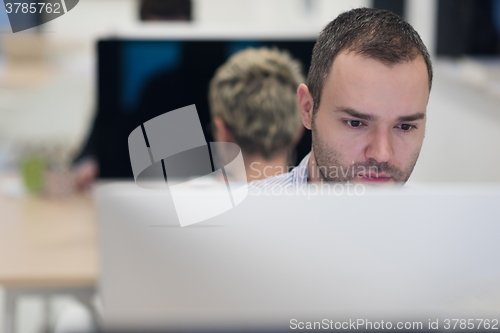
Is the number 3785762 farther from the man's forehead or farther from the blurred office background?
the man's forehead

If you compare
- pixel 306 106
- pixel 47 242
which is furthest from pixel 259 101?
pixel 47 242

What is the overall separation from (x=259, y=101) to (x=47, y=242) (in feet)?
2.04

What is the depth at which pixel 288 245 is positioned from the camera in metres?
0.34

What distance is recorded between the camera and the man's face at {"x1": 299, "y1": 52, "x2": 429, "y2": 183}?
13.0 inches

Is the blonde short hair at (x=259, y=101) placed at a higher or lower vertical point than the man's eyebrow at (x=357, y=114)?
lower

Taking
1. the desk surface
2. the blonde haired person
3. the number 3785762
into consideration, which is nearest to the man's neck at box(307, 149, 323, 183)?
the blonde haired person

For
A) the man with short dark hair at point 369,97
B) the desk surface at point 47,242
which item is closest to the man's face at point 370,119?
the man with short dark hair at point 369,97

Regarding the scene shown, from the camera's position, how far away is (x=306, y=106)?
1.19ft

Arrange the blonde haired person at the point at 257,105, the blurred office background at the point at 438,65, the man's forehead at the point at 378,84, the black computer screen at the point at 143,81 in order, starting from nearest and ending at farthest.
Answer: the man's forehead at the point at 378,84 → the blurred office background at the point at 438,65 → the blonde haired person at the point at 257,105 → the black computer screen at the point at 143,81

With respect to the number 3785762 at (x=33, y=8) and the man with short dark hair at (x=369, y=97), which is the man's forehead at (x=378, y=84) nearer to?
the man with short dark hair at (x=369, y=97)

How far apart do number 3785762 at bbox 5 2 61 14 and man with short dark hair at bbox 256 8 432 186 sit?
0.38 metres

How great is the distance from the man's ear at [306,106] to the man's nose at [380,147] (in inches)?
1.7

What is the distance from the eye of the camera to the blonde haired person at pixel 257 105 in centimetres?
60

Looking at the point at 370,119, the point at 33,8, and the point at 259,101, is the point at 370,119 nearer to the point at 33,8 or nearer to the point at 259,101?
the point at 259,101
